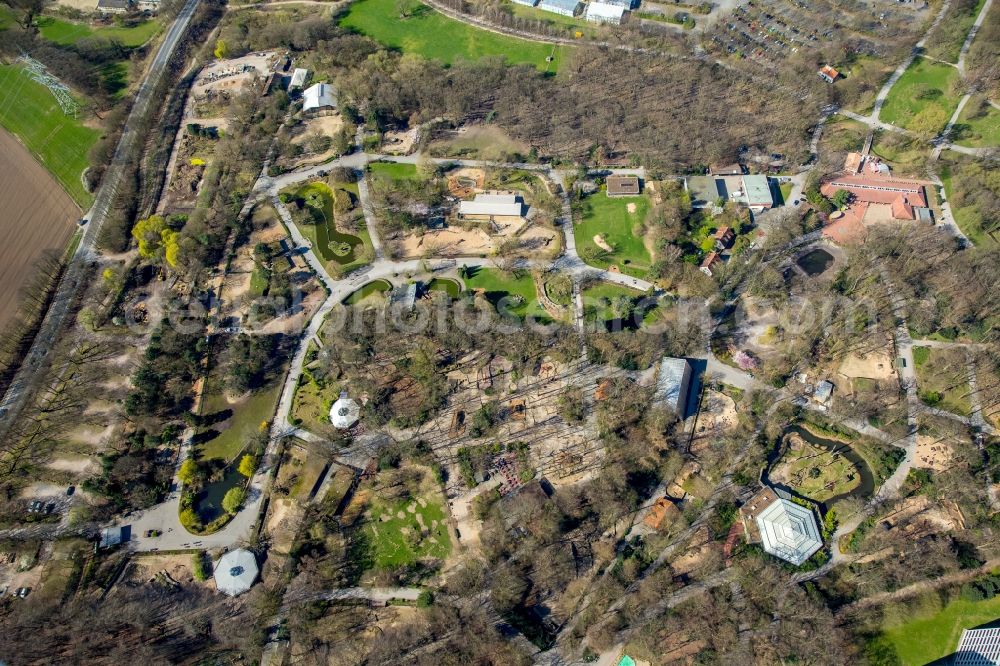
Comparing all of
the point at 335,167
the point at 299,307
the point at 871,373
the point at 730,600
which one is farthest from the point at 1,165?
the point at 871,373

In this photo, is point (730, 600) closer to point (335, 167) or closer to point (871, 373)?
point (871, 373)

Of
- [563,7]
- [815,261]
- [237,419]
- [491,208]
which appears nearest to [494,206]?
[491,208]

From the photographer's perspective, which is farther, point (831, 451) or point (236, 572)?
point (831, 451)

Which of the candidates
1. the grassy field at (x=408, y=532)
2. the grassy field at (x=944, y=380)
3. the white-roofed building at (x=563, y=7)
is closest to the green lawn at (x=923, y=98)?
the grassy field at (x=944, y=380)

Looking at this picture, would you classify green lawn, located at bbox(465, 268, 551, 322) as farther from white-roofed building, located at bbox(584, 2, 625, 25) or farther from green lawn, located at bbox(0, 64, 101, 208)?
white-roofed building, located at bbox(584, 2, 625, 25)

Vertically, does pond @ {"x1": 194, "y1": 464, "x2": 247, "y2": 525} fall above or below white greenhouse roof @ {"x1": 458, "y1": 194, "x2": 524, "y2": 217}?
below

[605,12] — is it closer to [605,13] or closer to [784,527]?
[605,13]

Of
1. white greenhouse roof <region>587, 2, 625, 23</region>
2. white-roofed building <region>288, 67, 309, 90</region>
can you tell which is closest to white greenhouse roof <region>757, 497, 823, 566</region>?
white greenhouse roof <region>587, 2, 625, 23</region>

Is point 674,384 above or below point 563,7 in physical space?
below
